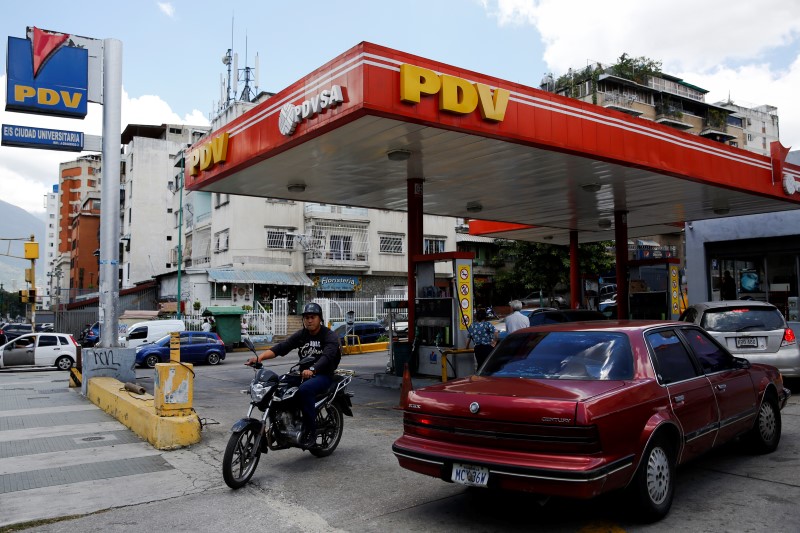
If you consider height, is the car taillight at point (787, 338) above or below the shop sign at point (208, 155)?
below

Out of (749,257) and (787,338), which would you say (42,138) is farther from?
(749,257)

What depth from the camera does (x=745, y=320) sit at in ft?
33.5

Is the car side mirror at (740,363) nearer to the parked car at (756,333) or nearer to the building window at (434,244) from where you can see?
the parked car at (756,333)

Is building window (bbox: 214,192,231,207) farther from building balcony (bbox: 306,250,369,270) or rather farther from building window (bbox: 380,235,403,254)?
building window (bbox: 380,235,403,254)

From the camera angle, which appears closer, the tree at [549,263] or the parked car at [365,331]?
the parked car at [365,331]

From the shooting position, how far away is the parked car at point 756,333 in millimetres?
9867

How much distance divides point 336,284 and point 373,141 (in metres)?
29.3

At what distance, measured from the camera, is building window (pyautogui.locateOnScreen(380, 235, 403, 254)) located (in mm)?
41375

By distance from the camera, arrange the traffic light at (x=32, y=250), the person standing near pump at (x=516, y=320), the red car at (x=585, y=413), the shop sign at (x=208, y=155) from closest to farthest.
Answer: the red car at (x=585, y=413), the person standing near pump at (x=516, y=320), the shop sign at (x=208, y=155), the traffic light at (x=32, y=250)

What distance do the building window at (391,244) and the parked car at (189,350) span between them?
18.2m

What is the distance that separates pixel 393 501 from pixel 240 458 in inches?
60.0

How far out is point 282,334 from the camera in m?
33.4

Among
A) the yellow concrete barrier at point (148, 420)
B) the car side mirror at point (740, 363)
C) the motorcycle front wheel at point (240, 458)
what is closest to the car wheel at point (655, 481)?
the car side mirror at point (740, 363)

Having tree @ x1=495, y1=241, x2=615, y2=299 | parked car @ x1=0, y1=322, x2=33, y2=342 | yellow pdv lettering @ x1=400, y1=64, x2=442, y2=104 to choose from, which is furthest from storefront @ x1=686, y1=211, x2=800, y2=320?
parked car @ x1=0, y1=322, x2=33, y2=342
